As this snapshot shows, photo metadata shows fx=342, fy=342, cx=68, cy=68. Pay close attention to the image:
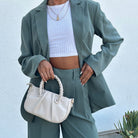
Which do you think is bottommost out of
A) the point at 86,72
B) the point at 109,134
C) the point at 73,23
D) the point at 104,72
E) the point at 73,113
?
the point at 109,134

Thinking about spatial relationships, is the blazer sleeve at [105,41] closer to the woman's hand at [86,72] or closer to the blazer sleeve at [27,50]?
the woman's hand at [86,72]

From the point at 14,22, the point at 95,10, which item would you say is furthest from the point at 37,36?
the point at 14,22

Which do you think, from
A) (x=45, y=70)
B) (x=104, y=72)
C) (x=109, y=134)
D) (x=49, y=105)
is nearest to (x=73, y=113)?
(x=49, y=105)

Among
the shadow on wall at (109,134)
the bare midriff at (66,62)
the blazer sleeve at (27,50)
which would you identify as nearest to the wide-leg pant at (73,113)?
the bare midriff at (66,62)

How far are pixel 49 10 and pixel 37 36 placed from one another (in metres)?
0.16

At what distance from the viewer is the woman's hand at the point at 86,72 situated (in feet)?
5.91

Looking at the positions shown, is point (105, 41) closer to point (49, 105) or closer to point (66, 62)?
point (66, 62)

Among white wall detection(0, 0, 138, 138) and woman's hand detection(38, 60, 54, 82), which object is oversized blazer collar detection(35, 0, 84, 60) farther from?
white wall detection(0, 0, 138, 138)

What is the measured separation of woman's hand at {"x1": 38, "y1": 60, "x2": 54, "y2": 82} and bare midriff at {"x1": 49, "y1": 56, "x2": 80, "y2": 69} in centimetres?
7

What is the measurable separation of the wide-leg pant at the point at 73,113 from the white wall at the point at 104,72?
4.61 ft

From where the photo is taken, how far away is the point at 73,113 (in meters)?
1.79

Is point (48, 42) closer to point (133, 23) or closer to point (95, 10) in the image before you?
point (95, 10)

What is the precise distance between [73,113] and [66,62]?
0.27 meters

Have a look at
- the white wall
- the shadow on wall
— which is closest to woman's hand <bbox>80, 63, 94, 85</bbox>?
the white wall
